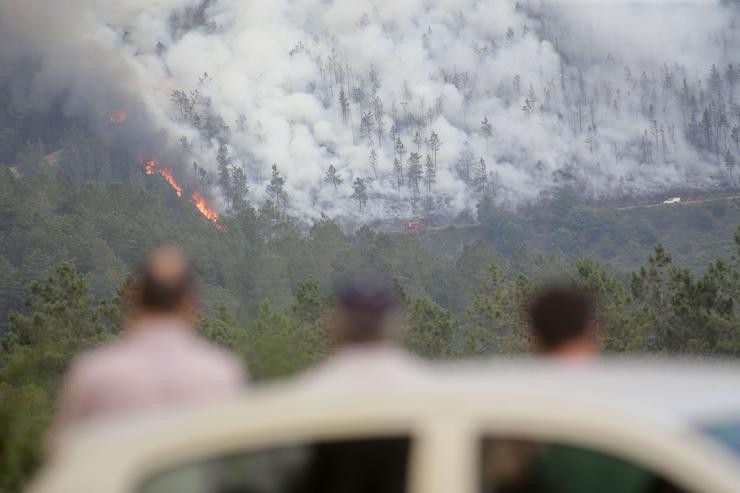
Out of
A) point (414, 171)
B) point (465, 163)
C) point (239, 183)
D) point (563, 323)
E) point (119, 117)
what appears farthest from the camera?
point (465, 163)

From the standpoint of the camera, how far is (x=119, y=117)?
190 metres

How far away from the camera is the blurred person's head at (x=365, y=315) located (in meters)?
3.46

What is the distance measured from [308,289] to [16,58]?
147117mm

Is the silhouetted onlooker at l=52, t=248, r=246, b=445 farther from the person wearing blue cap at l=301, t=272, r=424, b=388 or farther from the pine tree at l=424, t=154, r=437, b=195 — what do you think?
the pine tree at l=424, t=154, r=437, b=195

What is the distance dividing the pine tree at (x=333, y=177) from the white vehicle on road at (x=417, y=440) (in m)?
183

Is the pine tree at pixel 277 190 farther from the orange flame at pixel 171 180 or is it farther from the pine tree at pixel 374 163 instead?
the pine tree at pixel 374 163

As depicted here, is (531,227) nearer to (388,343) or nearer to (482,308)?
(482,308)

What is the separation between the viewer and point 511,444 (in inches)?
109

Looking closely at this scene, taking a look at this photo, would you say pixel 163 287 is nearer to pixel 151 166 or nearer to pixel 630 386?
pixel 630 386

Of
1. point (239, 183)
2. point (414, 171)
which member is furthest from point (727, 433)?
point (414, 171)

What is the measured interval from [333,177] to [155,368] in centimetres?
18348

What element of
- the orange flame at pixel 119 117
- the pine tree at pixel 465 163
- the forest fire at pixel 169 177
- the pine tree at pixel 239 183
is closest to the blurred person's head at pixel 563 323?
the forest fire at pixel 169 177

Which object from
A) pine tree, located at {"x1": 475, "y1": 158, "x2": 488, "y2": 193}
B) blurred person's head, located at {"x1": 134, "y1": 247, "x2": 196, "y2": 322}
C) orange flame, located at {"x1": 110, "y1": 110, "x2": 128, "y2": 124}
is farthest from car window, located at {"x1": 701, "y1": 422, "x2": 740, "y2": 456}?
orange flame, located at {"x1": 110, "y1": 110, "x2": 128, "y2": 124}

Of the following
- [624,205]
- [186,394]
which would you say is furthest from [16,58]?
[186,394]
